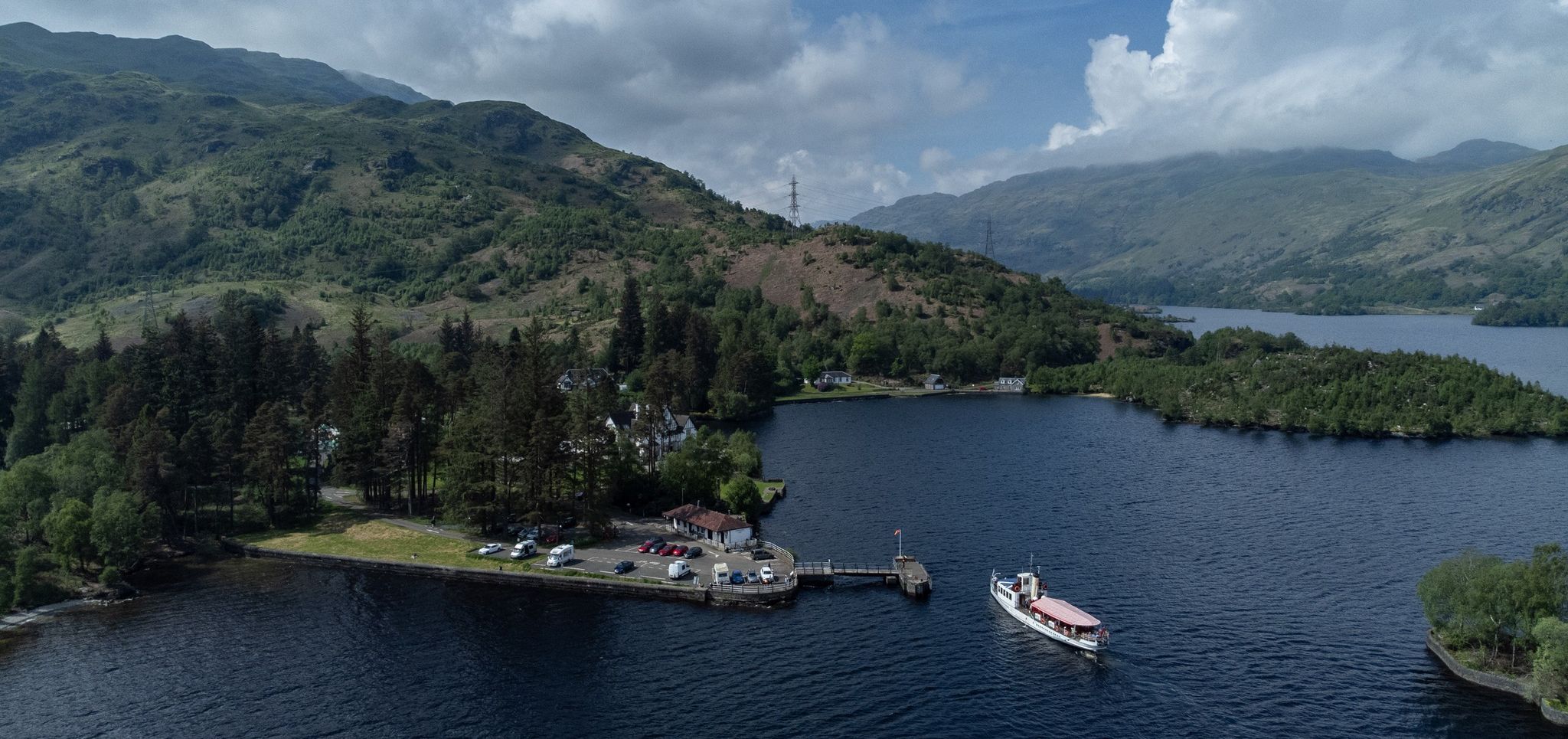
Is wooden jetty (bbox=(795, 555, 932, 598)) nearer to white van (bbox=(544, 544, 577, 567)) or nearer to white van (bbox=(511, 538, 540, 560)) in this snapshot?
white van (bbox=(544, 544, 577, 567))

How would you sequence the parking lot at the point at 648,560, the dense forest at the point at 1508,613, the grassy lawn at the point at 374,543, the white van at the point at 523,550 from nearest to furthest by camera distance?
the dense forest at the point at 1508,613 < the parking lot at the point at 648,560 < the white van at the point at 523,550 < the grassy lawn at the point at 374,543

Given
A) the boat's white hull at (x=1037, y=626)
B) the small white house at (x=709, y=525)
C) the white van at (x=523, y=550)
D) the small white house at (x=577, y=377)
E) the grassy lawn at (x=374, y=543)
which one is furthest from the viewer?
the small white house at (x=577, y=377)

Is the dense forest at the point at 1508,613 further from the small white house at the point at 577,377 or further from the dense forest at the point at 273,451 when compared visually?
the small white house at the point at 577,377

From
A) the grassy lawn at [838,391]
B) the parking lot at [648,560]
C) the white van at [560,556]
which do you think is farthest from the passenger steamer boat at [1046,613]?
the grassy lawn at [838,391]

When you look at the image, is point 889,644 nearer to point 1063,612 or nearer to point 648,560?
point 1063,612

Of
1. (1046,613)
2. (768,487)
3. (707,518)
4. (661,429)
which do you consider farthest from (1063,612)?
(661,429)

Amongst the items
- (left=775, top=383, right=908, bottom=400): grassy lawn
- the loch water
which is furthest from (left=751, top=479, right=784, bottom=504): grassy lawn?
(left=775, top=383, right=908, bottom=400): grassy lawn

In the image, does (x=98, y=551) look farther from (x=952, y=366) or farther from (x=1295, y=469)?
(x=952, y=366)
